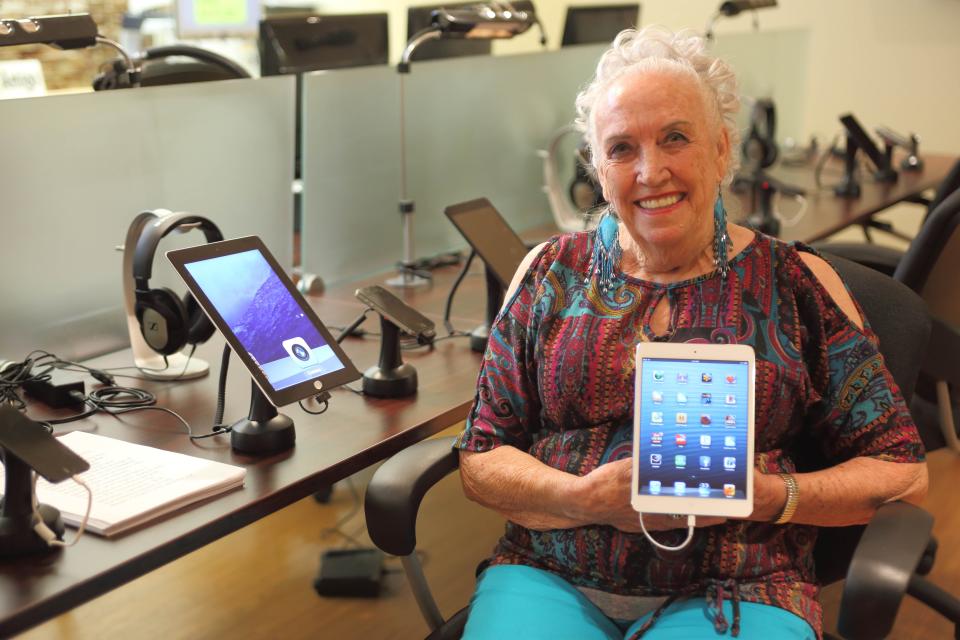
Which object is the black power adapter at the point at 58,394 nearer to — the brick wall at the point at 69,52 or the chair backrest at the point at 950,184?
the chair backrest at the point at 950,184

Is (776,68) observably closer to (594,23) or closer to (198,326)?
(594,23)

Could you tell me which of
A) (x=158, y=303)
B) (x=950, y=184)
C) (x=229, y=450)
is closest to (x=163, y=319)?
(x=158, y=303)

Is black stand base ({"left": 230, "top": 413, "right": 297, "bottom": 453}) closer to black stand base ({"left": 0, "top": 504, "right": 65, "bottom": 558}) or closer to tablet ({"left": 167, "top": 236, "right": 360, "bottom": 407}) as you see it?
tablet ({"left": 167, "top": 236, "right": 360, "bottom": 407})

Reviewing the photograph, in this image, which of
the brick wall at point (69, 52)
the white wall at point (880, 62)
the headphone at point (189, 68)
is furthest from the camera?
the white wall at point (880, 62)

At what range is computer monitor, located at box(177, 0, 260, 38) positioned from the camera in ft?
14.7

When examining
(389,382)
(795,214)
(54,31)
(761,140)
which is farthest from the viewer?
(761,140)

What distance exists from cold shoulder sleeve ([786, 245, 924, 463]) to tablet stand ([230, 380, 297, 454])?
73 cm

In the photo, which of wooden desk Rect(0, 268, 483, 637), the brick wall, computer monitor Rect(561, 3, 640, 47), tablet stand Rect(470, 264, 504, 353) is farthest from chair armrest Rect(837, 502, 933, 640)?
the brick wall

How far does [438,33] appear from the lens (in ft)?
8.16

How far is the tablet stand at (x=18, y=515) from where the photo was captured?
1.11m

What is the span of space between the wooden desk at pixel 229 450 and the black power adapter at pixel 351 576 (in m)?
0.65

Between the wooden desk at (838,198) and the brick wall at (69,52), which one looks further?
the brick wall at (69,52)

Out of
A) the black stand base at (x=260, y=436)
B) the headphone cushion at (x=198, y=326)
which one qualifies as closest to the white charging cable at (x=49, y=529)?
the black stand base at (x=260, y=436)

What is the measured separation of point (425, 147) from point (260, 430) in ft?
4.56
